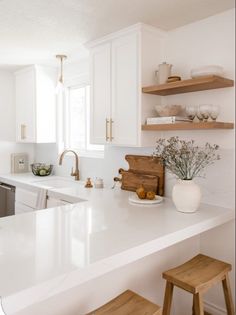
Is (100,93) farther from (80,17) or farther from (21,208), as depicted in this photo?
(21,208)

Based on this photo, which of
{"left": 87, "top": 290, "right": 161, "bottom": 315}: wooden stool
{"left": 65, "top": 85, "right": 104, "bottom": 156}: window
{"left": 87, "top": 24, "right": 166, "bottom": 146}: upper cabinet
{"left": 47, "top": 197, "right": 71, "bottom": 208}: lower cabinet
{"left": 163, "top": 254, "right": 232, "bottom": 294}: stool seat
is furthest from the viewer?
{"left": 65, "top": 85, "right": 104, "bottom": 156}: window

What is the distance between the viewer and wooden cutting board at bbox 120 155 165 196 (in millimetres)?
2578

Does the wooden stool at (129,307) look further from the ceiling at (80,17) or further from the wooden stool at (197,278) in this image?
the ceiling at (80,17)

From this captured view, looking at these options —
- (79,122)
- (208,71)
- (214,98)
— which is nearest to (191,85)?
(208,71)

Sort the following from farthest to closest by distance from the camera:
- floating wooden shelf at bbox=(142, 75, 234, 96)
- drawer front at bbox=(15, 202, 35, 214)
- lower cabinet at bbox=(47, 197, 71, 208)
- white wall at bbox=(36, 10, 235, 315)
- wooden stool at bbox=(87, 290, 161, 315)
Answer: drawer front at bbox=(15, 202, 35, 214) < lower cabinet at bbox=(47, 197, 71, 208) < white wall at bbox=(36, 10, 235, 315) < floating wooden shelf at bbox=(142, 75, 234, 96) < wooden stool at bbox=(87, 290, 161, 315)

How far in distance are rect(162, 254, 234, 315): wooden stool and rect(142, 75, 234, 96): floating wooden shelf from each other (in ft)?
3.89

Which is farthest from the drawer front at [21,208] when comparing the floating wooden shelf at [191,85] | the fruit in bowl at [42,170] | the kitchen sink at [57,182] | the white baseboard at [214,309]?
the white baseboard at [214,309]

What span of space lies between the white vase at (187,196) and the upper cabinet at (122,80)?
531 millimetres

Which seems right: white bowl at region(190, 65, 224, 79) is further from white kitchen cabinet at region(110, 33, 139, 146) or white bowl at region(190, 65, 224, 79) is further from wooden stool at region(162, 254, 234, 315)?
wooden stool at region(162, 254, 234, 315)

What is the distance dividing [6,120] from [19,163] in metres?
0.62

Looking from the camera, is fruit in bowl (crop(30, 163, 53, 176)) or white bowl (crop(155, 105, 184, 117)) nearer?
white bowl (crop(155, 105, 184, 117))

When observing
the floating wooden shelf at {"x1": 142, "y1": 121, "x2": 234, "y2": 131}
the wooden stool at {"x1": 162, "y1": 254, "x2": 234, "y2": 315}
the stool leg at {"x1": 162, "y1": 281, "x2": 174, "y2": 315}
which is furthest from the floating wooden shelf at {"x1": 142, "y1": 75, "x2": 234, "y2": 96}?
the stool leg at {"x1": 162, "y1": 281, "x2": 174, "y2": 315}

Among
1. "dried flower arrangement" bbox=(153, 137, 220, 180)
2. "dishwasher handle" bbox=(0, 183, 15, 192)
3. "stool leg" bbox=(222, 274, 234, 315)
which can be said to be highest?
"dried flower arrangement" bbox=(153, 137, 220, 180)

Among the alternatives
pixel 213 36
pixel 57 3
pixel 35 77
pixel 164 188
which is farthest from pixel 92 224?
pixel 35 77
